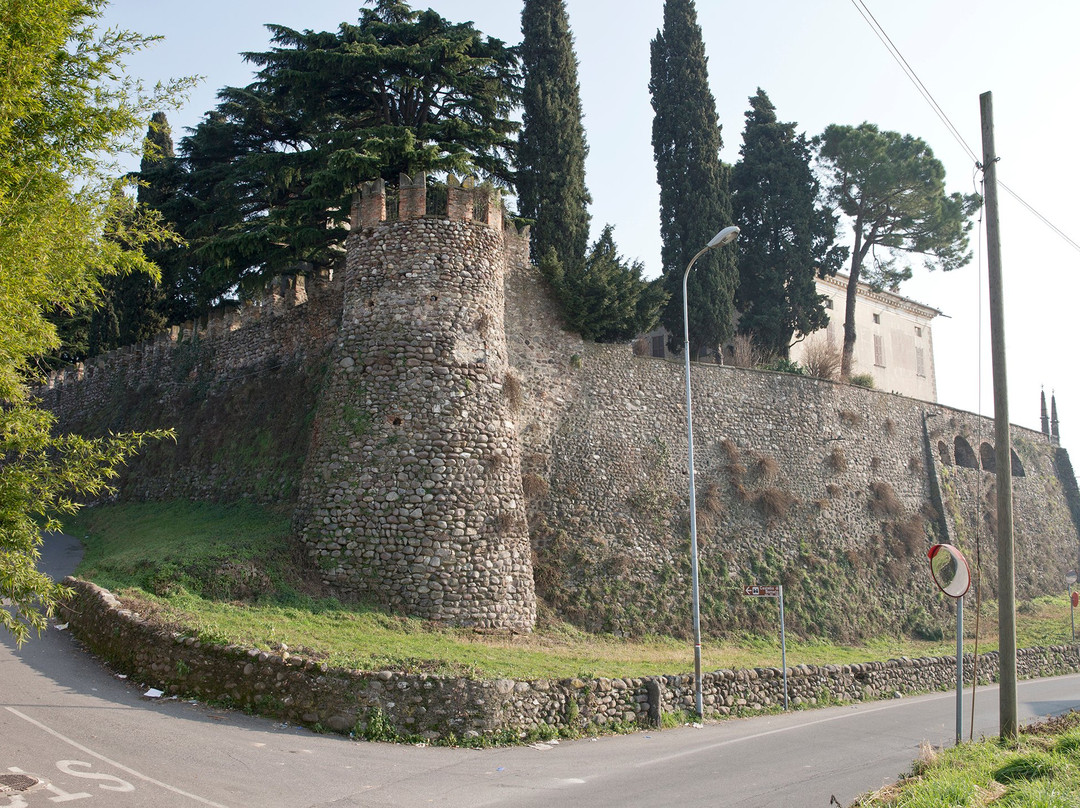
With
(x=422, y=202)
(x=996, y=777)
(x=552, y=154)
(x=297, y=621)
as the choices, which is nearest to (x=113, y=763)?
(x=297, y=621)

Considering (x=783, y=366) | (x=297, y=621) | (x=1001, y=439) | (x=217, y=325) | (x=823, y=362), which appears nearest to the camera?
(x=1001, y=439)

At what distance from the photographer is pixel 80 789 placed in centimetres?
870

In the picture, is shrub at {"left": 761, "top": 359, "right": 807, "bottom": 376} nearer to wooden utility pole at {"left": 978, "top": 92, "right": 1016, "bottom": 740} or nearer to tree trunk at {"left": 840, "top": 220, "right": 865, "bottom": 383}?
tree trunk at {"left": 840, "top": 220, "right": 865, "bottom": 383}

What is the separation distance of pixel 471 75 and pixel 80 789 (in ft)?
67.6

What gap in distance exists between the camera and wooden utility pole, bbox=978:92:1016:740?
11297 millimetres

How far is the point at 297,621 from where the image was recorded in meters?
15.1

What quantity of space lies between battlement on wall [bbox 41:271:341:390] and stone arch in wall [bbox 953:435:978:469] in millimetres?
26845

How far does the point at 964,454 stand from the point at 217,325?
30.5 meters

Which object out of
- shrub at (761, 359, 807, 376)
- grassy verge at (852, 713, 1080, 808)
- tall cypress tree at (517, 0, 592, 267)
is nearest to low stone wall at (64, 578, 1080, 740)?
grassy verge at (852, 713, 1080, 808)

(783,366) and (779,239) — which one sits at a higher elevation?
(779,239)

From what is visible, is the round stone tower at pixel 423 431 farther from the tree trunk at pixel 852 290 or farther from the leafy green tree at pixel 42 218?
the tree trunk at pixel 852 290

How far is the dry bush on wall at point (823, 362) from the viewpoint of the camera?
3169 cm

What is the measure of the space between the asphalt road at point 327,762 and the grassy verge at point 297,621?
1446mm

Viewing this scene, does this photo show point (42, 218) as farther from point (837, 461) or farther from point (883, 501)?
point (883, 501)
